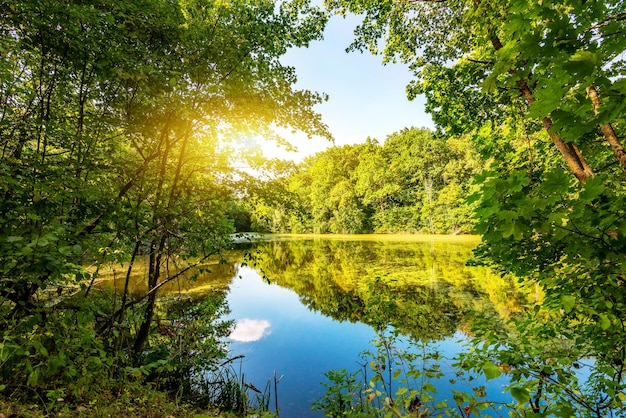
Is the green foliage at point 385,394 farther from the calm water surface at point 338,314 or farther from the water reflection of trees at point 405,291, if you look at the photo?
the water reflection of trees at point 405,291

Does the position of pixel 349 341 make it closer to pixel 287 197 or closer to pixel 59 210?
pixel 287 197

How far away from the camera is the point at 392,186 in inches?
2203

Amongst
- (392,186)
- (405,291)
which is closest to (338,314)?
(405,291)

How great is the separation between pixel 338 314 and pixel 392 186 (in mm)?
49119

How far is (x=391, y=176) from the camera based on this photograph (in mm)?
58312

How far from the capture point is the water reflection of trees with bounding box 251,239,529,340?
319 inches

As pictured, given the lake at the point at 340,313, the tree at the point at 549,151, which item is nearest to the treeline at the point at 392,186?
the lake at the point at 340,313

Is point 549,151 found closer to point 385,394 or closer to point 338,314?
point 385,394

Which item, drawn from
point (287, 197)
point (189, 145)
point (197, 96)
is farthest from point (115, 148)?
point (287, 197)

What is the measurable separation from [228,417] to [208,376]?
5.84 ft

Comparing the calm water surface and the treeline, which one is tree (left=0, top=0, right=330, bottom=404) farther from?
the treeline

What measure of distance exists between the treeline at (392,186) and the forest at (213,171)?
3807 centimetres

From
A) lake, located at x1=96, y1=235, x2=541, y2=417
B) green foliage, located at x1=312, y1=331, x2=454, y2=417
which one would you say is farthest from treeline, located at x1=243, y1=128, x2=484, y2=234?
green foliage, located at x1=312, y1=331, x2=454, y2=417

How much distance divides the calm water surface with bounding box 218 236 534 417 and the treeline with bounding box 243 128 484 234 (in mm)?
29467
